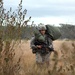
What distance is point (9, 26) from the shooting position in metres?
9.47

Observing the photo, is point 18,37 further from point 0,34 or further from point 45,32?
point 45,32

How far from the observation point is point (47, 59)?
13.4 meters

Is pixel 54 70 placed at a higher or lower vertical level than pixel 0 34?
lower

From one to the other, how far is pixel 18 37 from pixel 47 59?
420 centimetres

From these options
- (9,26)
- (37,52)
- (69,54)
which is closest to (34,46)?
(37,52)

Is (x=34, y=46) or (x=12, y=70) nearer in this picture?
(x=12, y=70)

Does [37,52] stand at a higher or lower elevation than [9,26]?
lower

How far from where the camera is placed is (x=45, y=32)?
13.2m

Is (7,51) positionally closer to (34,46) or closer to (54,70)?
(54,70)

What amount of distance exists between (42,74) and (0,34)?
1.59 meters

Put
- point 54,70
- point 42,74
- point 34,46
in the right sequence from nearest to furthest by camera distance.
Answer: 1. point 54,70
2. point 42,74
3. point 34,46

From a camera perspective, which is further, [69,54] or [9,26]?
[69,54]

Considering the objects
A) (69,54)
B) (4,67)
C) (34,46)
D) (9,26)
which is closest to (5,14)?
(9,26)

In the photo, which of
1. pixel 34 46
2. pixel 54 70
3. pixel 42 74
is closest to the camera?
pixel 54 70
